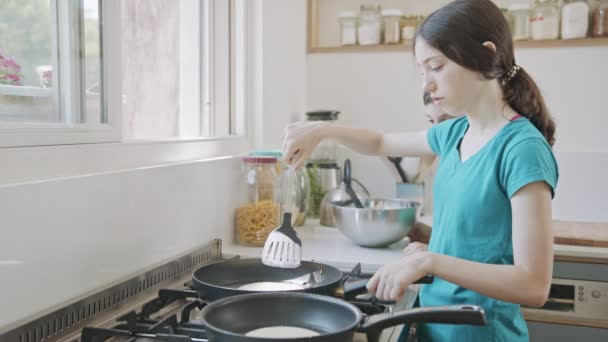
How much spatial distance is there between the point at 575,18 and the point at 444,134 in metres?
1.14

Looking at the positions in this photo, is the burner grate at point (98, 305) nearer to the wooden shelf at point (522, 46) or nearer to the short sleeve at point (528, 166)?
the short sleeve at point (528, 166)

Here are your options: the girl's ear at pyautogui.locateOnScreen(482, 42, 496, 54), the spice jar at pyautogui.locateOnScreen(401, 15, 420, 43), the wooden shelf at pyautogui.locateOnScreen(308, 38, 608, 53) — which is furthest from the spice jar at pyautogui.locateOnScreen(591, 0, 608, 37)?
the girl's ear at pyautogui.locateOnScreen(482, 42, 496, 54)

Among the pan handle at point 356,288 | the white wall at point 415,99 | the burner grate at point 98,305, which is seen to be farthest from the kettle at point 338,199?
the pan handle at point 356,288

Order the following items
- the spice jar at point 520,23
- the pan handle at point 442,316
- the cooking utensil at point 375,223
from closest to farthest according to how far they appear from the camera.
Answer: the pan handle at point 442,316, the cooking utensil at point 375,223, the spice jar at point 520,23

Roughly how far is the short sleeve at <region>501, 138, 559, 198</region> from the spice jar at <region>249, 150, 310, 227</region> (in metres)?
0.79

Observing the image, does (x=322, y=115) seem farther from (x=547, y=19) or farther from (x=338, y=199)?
(x=547, y=19)

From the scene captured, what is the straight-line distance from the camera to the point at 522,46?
7.07 feet

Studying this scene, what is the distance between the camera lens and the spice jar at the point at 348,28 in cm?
236

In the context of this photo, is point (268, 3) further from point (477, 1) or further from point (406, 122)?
point (477, 1)

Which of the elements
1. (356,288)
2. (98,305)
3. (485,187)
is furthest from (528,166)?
(98,305)

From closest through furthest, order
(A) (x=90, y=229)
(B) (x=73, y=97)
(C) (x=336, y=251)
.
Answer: (A) (x=90, y=229)
(B) (x=73, y=97)
(C) (x=336, y=251)

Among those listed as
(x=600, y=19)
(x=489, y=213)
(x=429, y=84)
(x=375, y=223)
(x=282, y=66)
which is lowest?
(x=375, y=223)

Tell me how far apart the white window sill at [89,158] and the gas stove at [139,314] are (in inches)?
8.0

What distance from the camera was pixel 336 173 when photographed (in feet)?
6.86
